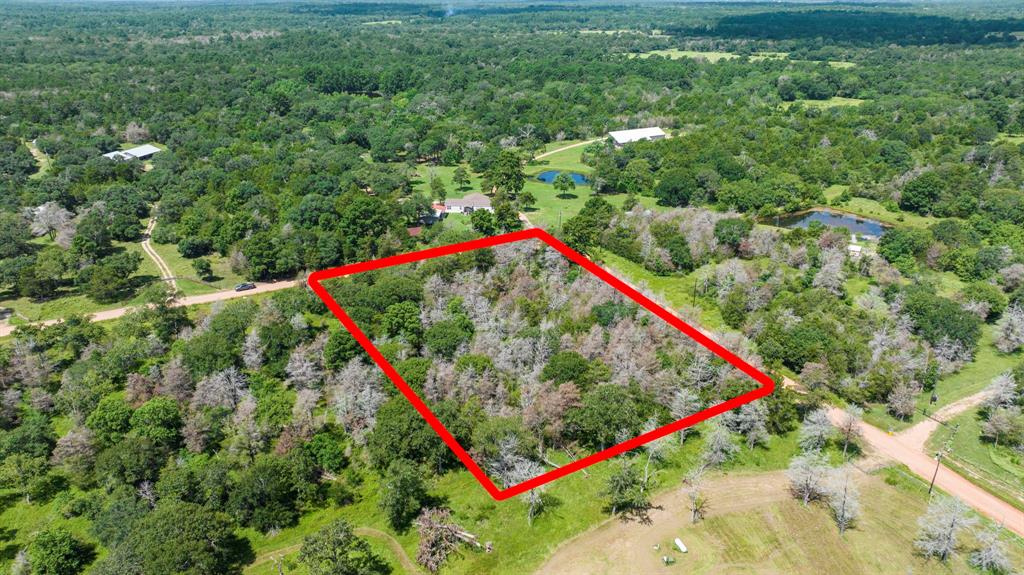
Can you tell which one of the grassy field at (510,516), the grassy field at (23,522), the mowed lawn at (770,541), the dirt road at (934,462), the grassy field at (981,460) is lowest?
the grassy field at (23,522)

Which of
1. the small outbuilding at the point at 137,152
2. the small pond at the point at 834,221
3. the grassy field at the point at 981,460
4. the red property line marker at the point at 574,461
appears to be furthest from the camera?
the small outbuilding at the point at 137,152

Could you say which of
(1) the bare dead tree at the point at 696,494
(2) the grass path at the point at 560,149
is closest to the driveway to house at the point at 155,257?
(1) the bare dead tree at the point at 696,494

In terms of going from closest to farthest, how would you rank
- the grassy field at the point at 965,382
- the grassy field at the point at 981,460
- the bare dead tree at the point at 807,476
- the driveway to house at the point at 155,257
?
the bare dead tree at the point at 807,476
the grassy field at the point at 981,460
the grassy field at the point at 965,382
the driveway to house at the point at 155,257

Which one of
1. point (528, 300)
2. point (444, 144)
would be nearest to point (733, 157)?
point (444, 144)

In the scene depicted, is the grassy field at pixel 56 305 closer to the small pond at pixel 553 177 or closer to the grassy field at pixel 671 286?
the grassy field at pixel 671 286

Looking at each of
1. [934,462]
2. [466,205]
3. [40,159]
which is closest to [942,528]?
[934,462]

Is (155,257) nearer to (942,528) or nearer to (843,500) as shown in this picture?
(843,500)
